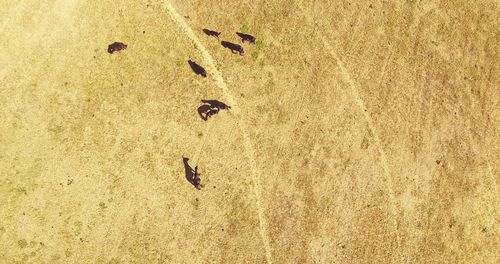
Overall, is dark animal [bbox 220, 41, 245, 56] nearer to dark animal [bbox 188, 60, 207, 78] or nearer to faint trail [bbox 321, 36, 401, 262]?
dark animal [bbox 188, 60, 207, 78]

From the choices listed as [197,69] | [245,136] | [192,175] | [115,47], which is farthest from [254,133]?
[115,47]

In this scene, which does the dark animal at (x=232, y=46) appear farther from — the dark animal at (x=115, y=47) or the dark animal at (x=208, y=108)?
the dark animal at (x=115, y=47)

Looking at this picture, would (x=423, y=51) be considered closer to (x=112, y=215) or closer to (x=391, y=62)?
(x=391, y=62)

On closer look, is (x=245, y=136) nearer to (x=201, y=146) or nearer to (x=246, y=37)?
(x=201, y=146)

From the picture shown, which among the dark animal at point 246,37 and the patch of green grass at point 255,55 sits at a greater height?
the dark animal at point 246,37

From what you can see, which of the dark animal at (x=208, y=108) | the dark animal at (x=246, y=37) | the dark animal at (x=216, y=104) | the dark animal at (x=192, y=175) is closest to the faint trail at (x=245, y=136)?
the dark animal at (x=216, y=104)

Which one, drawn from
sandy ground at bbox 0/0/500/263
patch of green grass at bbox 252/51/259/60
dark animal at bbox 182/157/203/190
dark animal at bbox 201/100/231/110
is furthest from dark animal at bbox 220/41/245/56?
dark animal at bbox 182/157/203/190
